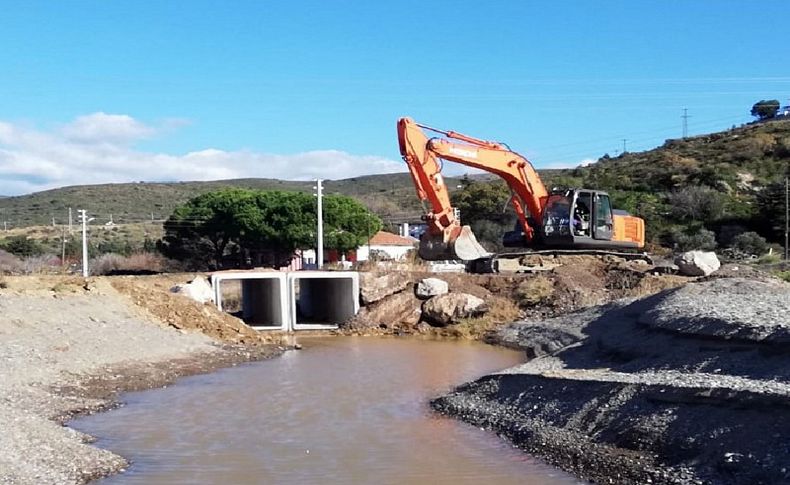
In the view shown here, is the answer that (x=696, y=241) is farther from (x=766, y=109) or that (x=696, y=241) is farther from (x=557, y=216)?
(x=766, y=109)

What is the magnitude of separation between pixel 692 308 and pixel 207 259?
37.4 metres

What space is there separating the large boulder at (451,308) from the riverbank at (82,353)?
20.8 feet

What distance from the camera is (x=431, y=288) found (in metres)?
32.0

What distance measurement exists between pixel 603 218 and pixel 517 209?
10.1ft

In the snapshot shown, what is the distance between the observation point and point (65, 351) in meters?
20.7

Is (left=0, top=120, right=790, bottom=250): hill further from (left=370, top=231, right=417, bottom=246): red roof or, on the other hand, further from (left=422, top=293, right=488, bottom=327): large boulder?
(left=422, top=293, right=488, bottom=327): large boulder

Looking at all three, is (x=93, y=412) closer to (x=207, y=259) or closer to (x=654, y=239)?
(x=207, y=259)

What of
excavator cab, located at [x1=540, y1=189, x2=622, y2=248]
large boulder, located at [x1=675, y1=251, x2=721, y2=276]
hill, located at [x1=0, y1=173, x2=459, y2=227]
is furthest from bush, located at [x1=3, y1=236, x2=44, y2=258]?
large boulder, located at [x1=675, y1=251, x2=721, y2=276]

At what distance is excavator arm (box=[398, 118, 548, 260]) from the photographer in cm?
2834

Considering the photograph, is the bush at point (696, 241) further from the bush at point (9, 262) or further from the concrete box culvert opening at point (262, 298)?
the bush at point (9, 262)

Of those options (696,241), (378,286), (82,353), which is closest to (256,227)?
(378,286)

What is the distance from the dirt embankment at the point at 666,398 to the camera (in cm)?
1053

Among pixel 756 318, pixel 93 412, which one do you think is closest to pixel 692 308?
pixel 756 318

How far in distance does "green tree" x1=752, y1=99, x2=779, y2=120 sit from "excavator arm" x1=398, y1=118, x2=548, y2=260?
238 ft
